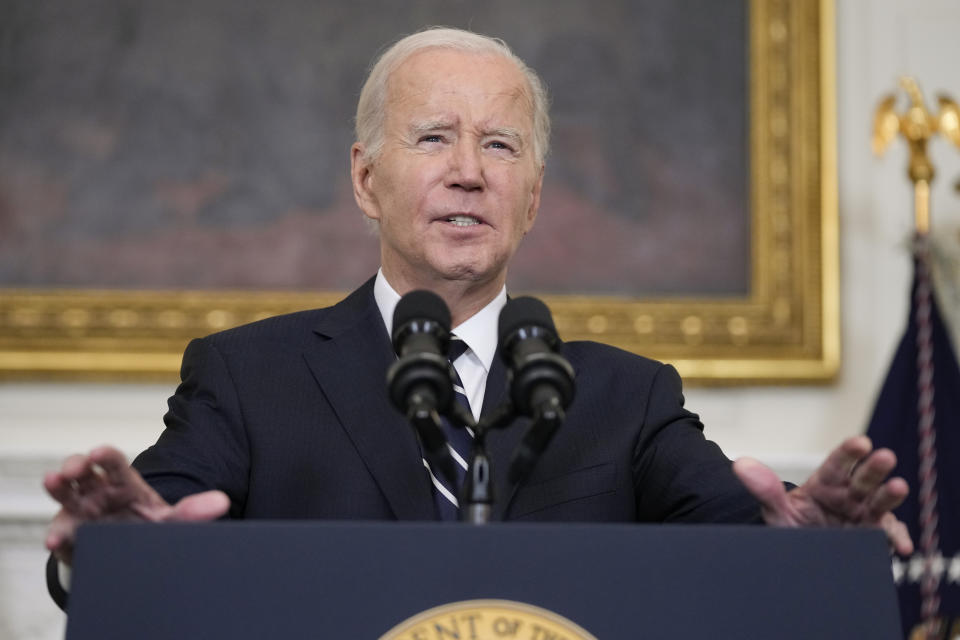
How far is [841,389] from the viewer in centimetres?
436

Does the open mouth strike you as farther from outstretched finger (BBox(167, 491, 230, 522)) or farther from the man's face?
outstretched finger (BBox(167, 491, 230, 522))

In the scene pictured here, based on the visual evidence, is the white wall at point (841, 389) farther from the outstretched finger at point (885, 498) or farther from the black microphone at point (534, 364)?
the black microphone at point (534, 364)

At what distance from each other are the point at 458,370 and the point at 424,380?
91 centimetres

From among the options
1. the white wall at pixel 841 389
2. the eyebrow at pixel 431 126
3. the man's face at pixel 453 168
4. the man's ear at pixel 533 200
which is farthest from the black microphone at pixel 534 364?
the white wall at pixel 841 389

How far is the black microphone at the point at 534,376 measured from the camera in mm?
1472

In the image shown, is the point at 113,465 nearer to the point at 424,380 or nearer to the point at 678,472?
the point at 424,380

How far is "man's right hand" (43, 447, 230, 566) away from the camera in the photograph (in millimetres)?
1505

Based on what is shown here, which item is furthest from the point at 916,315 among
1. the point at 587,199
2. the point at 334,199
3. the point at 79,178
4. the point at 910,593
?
the point at 79,178

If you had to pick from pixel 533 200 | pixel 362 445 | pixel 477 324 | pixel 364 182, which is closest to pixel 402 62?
pixel 364 182

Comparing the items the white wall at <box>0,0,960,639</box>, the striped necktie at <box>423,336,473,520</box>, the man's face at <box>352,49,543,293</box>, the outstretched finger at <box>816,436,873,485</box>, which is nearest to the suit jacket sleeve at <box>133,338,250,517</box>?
the striped necktie at <box>423,336,473,520</box>

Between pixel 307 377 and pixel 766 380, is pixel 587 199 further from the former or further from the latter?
pixel 307 377

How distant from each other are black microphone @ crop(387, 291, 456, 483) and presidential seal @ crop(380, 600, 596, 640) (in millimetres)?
223

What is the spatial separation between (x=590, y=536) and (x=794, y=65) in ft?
11.5

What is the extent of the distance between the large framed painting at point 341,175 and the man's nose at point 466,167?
1966 mm
